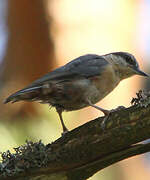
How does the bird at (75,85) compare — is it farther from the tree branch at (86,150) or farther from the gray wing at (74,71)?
the tree branch at (86,150)

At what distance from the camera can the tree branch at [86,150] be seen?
2.95 meters

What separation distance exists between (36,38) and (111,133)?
2.84 m

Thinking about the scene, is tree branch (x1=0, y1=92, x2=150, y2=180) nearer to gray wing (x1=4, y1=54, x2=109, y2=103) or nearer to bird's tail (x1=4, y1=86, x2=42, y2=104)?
bird's tail (x1=4, y1=86, x2=42, y2=104)

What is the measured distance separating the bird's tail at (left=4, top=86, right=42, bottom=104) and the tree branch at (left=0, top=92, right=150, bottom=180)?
18.7 inches

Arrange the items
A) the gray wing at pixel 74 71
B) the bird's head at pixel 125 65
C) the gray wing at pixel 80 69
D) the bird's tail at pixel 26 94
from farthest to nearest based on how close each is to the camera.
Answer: the bird's head at pixel 125 65 → the gray wing at pixel 80 69 → the gray wing at pixel 74 71 → the bird's tail at pixel 26 94

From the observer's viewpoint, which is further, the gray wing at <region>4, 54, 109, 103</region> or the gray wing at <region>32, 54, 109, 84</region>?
the gray wing at <region>32, 54, 109, 84</region>

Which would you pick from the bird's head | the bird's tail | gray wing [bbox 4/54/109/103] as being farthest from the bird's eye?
the bird's tail

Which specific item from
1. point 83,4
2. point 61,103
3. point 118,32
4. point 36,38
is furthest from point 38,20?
point 61,103

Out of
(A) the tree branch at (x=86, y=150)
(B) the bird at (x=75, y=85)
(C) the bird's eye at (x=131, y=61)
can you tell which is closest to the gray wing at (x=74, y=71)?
(B) the bird at (x=75, y=85)

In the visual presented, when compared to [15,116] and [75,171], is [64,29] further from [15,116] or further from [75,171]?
[75,171]

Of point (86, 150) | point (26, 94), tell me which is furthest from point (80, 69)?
point (86, 150)

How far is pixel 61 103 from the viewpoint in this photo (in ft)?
13.3

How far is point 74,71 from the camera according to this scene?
4.04m

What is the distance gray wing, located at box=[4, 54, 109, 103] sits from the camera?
3.80 metres
